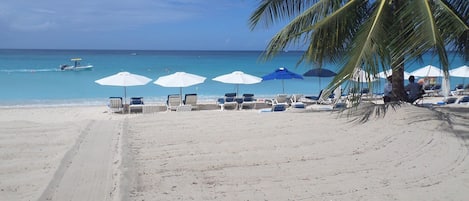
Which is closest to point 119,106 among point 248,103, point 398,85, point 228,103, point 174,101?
point 174,101

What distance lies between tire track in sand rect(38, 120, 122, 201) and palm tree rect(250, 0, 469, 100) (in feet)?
9.82

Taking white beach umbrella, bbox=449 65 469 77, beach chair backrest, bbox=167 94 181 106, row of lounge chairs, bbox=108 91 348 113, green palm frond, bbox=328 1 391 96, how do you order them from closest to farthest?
green palm frond, bbox=328 1 391 96 → row of lounge chairs, bbox=108 91 348 113 → beach chair backrest, bbox=167 94 181 106 → white beach umbrella, bbox=449 65 469 77

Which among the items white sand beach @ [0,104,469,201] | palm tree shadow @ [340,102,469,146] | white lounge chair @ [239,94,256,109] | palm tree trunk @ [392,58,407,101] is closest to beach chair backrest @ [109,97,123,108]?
white lounge chair @ [239,94,256,109]

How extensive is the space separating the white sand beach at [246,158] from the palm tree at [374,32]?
99cm

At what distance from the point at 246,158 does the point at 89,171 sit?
2.02 metres

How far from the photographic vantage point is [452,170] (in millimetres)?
4703

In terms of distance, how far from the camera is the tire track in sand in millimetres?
4277

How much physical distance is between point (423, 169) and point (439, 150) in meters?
0.83

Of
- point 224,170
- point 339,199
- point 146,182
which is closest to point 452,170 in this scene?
point 339,199

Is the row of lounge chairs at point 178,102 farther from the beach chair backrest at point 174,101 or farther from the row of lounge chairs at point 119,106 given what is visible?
the row of lounge chairs at point 119,106

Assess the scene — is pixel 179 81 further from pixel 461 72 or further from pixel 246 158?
pixel 461 72

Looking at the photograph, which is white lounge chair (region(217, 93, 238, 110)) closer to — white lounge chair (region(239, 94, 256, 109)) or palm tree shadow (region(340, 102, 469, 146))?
white lounge chair (region(239, 94, 256, 109))

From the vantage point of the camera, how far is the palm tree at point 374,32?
527 centimetres

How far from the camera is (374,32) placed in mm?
5727
